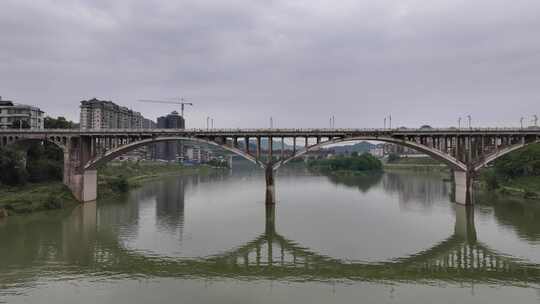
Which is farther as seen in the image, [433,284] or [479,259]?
[479,259]

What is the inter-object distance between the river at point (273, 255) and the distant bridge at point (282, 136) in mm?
4755

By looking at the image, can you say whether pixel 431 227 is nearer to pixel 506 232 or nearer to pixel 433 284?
pixel 506 232

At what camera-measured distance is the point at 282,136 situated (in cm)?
4622

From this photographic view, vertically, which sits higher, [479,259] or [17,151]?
[17,151]

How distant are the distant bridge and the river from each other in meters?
4.76

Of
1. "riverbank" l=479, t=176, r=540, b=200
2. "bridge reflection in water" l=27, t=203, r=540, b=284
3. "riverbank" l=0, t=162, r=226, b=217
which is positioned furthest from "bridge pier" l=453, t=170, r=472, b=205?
"riverbank" l=0, t=162, r=226, b=217

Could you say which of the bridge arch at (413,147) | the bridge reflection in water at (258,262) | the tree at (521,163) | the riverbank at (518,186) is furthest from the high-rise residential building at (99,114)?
the tree at (521,163)

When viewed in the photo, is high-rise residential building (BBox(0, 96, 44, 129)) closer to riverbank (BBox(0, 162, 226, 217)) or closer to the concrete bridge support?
riverbank (BBox(0, 162, 226, 217))

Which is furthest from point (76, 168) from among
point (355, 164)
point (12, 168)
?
point (355, 164)

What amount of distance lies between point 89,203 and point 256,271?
109ft

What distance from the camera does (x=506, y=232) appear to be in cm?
3148

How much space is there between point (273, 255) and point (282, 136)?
22.9 m

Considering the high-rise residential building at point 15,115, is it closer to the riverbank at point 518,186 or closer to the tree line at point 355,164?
the riverbank at point 518,186

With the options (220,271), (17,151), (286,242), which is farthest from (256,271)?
(17,151)
